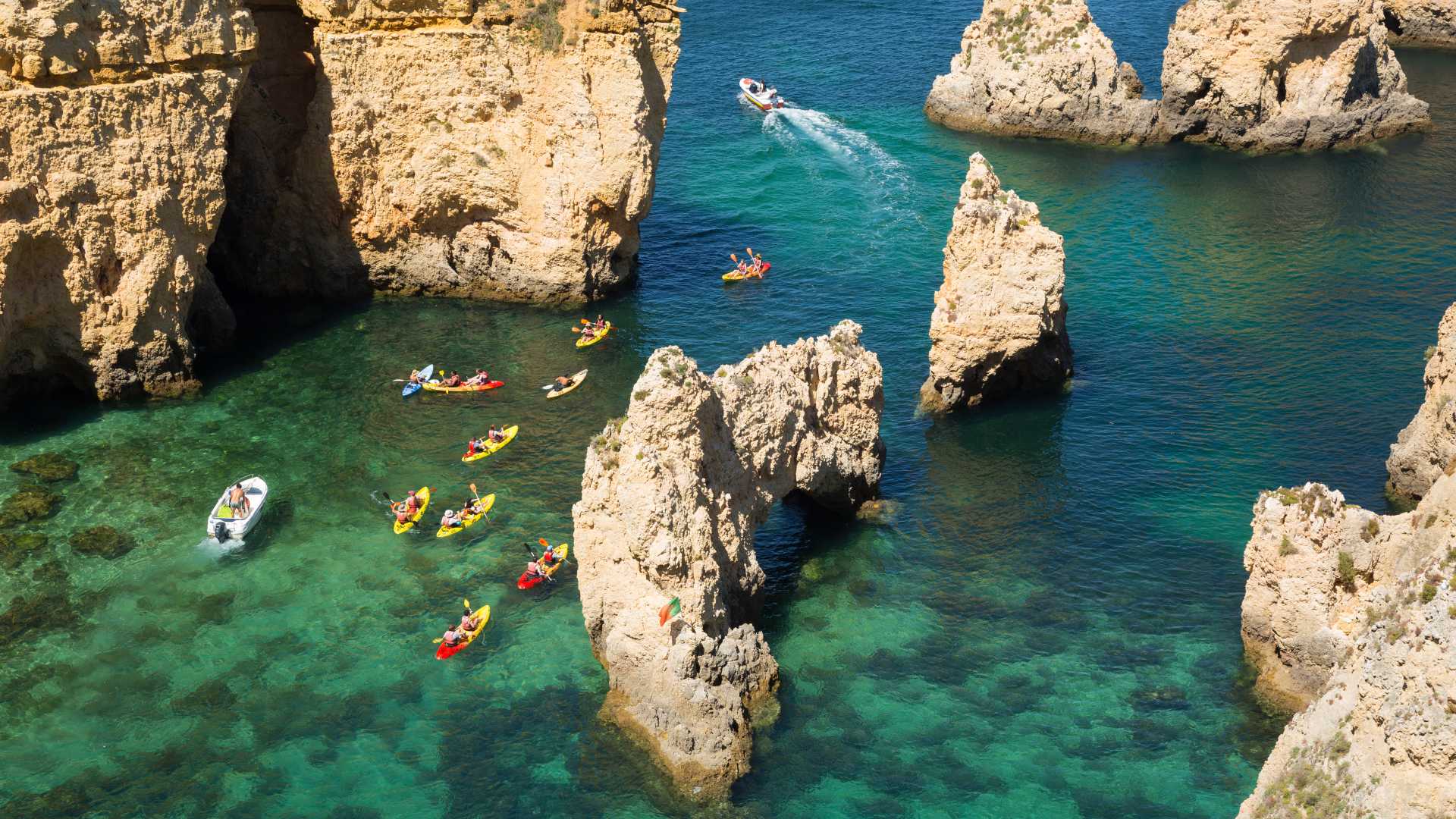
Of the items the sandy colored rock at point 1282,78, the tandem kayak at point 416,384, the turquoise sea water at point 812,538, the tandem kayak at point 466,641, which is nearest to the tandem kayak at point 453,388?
the tandem kayak at point 416,384

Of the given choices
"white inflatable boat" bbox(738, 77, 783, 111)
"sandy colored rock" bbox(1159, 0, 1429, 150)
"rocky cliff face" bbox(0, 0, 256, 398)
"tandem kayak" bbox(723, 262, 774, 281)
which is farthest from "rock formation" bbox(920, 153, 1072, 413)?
"white inflatable boat" bbox(738, 77, 783, 111)

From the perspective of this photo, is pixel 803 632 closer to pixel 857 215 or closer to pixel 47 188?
pixel 47 188

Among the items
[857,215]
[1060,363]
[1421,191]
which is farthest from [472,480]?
[1421,191]

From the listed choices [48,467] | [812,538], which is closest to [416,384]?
[48,467]

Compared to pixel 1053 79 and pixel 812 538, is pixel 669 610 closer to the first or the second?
pixel 812 538

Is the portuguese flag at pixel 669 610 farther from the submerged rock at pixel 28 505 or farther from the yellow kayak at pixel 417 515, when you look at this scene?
the submerged rock at pixel 28 505

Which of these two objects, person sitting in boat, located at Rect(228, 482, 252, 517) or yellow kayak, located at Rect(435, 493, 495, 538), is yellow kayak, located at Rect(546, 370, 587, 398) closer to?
yellow kayak, located at Rect(435, 493, 495, 538)

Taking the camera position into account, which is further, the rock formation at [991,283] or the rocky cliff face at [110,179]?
the rock formation at [991,283]
